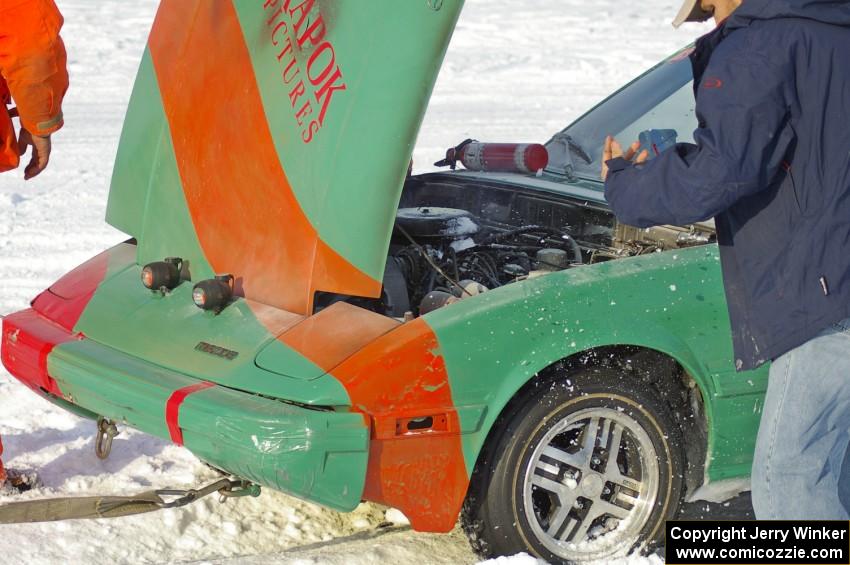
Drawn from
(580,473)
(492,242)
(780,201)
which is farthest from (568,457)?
(492,242)

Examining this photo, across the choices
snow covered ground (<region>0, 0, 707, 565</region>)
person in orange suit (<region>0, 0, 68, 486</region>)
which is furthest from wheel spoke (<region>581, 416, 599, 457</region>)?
person in orange suit (<region>0, 0, 68, 486</region>)

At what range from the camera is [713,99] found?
2584 mm

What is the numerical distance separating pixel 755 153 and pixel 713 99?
159 millimetres

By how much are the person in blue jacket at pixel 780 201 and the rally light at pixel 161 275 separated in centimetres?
170

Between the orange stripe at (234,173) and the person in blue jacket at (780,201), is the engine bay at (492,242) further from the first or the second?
the person in blue jacket at (780,201)

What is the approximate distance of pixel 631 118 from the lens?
16.3 feet

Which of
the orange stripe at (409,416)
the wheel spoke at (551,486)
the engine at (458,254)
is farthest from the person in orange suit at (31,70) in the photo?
the wheel spoke at (551,486)

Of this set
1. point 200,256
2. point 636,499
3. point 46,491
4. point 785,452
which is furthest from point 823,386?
point 46,491

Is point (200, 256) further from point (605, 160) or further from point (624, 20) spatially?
point (624, 20)

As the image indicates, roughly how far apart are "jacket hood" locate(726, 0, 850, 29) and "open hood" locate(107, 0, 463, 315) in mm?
1040

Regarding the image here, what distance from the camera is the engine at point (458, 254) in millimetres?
4176

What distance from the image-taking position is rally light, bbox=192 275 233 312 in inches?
145

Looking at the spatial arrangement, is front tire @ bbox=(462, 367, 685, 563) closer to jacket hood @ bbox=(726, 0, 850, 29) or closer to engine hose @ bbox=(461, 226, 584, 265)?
engine hose @ bbox=(461, 226, 584, 265)

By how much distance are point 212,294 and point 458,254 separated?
119cm
